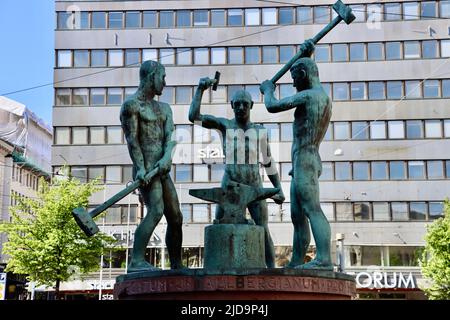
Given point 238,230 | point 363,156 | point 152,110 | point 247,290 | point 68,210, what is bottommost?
point 247,290

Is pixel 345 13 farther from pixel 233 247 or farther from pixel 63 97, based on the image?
pixel 63 97

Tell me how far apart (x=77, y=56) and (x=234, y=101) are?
1772 inches

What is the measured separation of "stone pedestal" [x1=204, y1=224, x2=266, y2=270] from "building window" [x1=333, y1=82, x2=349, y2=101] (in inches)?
1749

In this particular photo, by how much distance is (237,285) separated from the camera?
11188 millimetres

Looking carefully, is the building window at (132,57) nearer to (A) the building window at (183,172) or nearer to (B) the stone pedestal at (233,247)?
(A) the building window at (183,172)

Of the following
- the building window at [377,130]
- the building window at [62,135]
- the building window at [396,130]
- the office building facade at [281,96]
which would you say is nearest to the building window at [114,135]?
the office building facade at [281,96]

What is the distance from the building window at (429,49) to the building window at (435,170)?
7081 mm

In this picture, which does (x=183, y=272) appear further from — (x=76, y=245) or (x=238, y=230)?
(x=76, y=245)

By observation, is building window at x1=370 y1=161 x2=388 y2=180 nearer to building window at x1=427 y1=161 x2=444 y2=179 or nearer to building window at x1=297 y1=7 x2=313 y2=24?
building window at x1=427 y1=161 x2=444 y2=179

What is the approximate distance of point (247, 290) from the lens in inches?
440

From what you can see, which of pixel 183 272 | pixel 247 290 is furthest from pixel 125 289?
pixel 247 290

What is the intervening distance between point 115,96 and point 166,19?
20.8 ft

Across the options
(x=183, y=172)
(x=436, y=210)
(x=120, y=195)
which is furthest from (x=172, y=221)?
(x=436, y=210)

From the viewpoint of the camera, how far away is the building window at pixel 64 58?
56.9 metres
